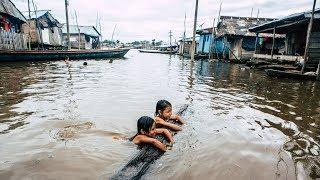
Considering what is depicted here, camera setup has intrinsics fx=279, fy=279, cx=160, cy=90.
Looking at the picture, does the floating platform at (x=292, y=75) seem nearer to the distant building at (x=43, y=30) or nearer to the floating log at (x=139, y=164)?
the floating log at (x=139, y=164)

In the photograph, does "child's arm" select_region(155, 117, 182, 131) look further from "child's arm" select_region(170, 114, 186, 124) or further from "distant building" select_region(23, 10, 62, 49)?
"distant building" select_region(23, 10, 62, 49)

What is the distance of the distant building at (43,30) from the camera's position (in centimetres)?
2911

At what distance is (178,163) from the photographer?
3.94 m

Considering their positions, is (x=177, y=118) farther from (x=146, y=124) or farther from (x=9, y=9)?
(x=9, y=9)

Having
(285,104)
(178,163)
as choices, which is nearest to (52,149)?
(178,163)

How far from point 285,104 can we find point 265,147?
12.4ft

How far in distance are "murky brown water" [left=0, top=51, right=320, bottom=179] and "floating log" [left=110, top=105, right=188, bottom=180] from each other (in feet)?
0.37

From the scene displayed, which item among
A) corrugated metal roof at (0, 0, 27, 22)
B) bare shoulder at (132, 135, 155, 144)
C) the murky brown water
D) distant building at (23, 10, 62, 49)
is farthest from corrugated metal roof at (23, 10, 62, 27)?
bare shoulder at (132, 135, 155, 144)

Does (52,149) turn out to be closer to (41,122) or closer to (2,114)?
(41,122)

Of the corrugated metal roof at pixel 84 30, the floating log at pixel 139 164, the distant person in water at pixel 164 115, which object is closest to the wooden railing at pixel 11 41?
the distant person in water at pixel 164 115

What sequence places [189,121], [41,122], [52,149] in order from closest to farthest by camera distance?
[52,149]
[41,122]
[189,121]

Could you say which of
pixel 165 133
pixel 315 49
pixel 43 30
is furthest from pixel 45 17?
pixel 165 133

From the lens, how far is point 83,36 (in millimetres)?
42375

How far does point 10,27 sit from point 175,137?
21.8m
